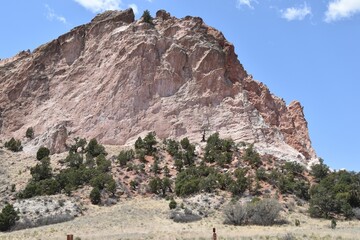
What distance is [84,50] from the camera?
79.5 meters

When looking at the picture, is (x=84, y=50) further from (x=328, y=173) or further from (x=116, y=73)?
(x=328, y=173)

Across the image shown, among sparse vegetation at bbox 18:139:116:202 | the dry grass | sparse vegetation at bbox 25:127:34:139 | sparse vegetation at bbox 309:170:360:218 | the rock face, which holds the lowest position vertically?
the dry grass

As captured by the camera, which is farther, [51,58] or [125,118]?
[51,58]

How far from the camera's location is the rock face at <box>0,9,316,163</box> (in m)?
68.2

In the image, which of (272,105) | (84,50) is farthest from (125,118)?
(272,105)

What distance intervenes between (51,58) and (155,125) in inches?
932

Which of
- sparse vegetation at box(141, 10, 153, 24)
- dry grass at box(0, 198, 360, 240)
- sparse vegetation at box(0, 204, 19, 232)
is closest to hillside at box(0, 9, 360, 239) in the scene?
sparse vegetation at box(0, 204, 19, 232)

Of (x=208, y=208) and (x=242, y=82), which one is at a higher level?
(x=242, y=82)

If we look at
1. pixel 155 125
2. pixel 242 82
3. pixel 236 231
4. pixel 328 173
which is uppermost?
pixel 242 82

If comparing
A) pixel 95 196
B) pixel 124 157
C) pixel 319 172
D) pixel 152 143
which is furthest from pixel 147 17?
pixel 95 196

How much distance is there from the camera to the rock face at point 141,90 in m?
68.2

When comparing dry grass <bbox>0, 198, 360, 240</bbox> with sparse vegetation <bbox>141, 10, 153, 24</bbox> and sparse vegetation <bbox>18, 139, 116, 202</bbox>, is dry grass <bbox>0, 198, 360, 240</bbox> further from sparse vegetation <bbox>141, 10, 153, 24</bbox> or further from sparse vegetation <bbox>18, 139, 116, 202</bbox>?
sparse vegetation <bbox>141, 10, 153, 24</bbox>

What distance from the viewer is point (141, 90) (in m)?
71.2

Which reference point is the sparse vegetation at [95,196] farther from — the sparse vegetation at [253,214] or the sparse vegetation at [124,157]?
the sparse vegetation at [253,214]
